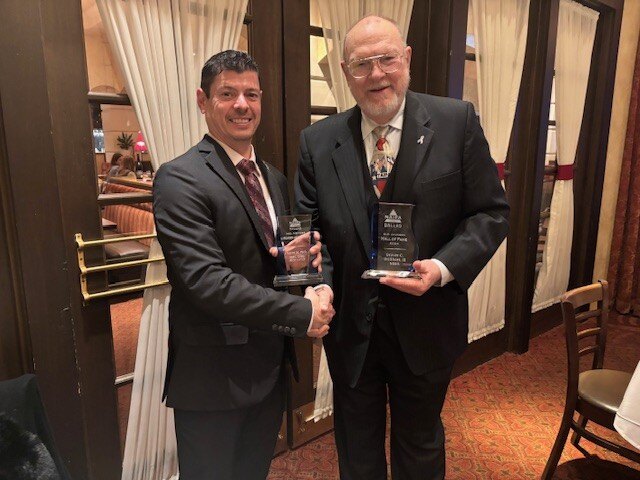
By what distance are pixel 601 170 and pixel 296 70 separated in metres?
2.81

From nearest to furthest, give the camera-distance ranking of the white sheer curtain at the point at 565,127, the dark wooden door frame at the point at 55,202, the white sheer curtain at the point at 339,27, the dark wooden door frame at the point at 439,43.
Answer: the dark wooden door frame at the point at 55,202 → the white sheer curtain at the point at 339,27 → the dark wooden door frame at the point at 439,43 → the white sheer curtain at the point at 565,127

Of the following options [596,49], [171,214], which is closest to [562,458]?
[171,214]

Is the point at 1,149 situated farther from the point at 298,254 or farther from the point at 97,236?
the point at 298,254

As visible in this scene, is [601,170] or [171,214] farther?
[601,170]

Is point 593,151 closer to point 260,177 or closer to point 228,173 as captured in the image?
point 260,177

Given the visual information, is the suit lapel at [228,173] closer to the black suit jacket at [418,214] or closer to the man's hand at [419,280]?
the black suit jacket at [418,214]

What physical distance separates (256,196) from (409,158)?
430mm

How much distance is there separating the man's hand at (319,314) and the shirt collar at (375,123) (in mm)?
481

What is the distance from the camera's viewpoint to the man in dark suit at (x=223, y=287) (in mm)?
1206

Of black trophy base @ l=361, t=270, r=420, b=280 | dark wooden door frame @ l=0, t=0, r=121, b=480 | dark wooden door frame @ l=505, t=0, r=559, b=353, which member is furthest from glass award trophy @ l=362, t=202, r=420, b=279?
dark wooden door frame @ l=505, t=0, r=559, b=353

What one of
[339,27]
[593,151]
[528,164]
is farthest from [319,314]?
[593,151]

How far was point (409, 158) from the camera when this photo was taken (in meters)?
1.32

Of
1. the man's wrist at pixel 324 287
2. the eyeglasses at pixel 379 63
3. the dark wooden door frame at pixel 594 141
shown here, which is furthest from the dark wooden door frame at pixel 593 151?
the eyeglasses at pixel 379 63

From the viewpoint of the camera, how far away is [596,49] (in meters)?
3.53
